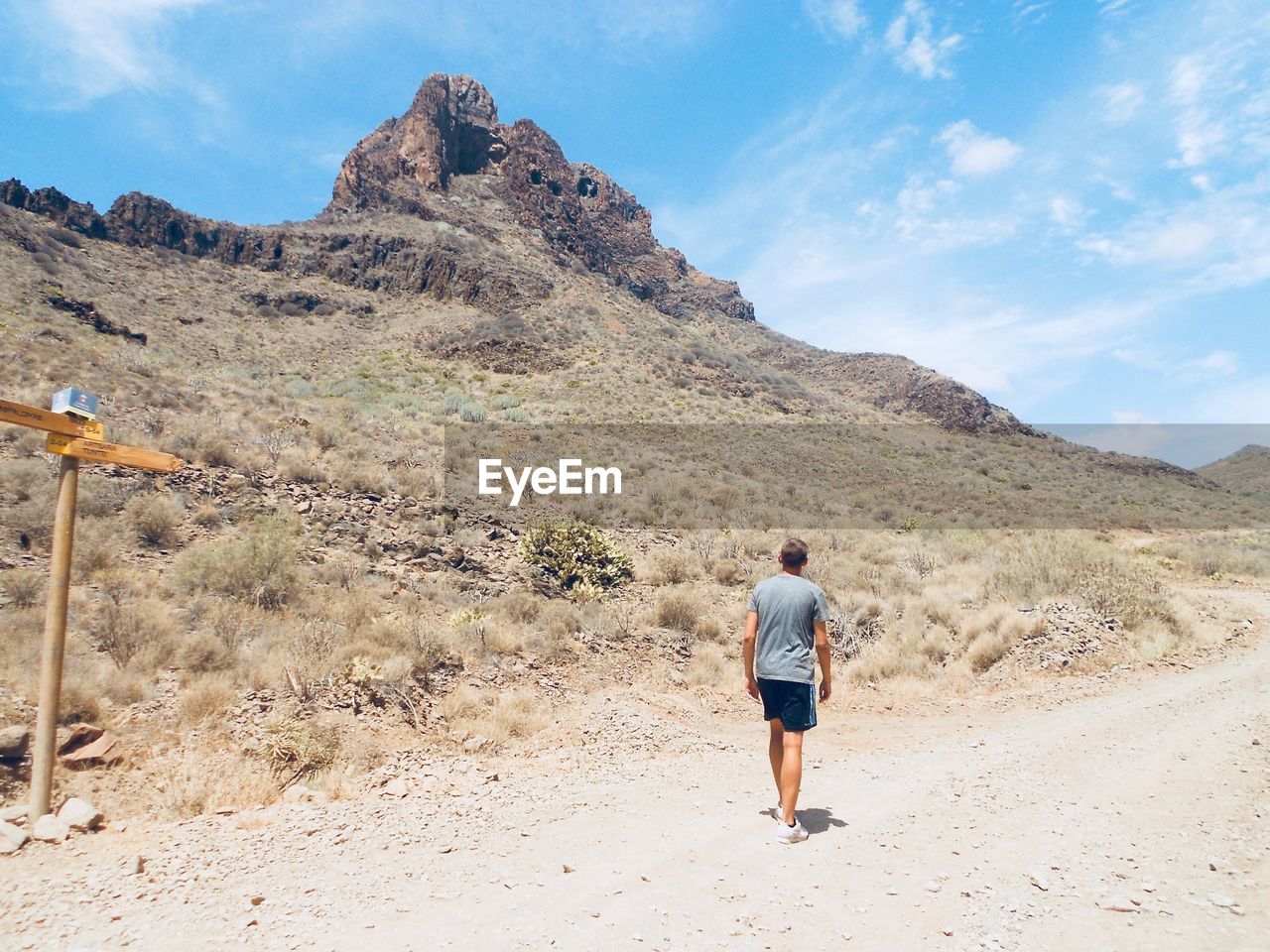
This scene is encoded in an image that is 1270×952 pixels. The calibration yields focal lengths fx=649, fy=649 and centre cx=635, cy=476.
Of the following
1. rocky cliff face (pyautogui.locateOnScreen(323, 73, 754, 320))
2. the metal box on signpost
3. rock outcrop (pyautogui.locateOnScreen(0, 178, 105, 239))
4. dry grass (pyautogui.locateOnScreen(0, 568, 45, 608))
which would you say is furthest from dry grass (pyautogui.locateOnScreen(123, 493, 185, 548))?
rocky cliff face (pyautogui.locateOnScreen(323, 73, 754, 320))

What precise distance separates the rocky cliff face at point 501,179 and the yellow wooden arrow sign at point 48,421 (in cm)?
6268

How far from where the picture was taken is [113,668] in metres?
6.17

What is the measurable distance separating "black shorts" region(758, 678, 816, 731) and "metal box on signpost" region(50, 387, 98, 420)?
5.08 meters

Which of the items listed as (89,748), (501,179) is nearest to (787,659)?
(89,748)

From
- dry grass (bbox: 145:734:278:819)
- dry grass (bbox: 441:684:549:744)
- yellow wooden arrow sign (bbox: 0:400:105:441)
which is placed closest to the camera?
yellow wooden arrow sign (bbox: 0:400:105:441)

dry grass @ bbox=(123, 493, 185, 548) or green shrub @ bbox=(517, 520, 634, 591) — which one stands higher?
dry grass @ bbox=(123, 493, 185, 548)

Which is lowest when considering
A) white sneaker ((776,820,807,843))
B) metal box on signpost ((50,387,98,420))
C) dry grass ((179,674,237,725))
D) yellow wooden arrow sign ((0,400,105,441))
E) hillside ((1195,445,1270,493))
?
white sneaker ((776,820,807,843))

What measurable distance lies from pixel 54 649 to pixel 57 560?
Result: 61cm

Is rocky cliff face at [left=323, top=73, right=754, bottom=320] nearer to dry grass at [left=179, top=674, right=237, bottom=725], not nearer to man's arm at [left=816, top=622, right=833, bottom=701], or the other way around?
dry grass at [left=179, top=674, right=237, bottom=725]

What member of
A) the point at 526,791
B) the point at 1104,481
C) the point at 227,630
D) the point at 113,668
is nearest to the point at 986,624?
the point at 526,791

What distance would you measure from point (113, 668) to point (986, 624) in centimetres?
1106

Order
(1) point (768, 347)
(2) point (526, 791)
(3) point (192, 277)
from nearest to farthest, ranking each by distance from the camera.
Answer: (2) point (526, 791) → (3) point (192, 277) → (1) point (768, 347)

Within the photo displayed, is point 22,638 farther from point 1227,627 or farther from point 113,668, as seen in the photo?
point 1227,627

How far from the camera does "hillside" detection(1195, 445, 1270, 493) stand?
2056 inches
